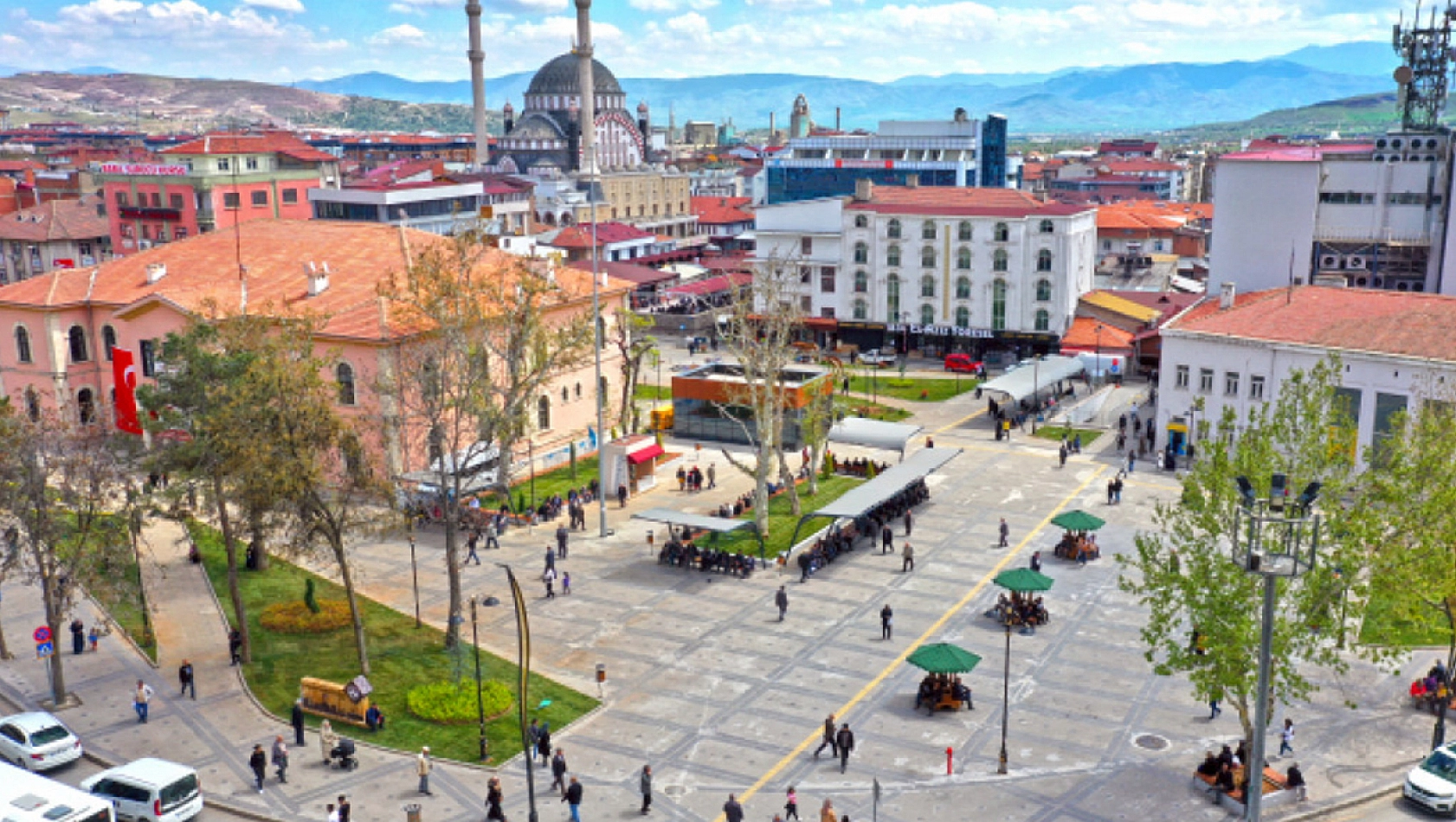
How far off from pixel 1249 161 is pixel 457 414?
55.3 meters

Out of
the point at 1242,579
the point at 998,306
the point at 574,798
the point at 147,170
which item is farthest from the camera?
the point at 147,170

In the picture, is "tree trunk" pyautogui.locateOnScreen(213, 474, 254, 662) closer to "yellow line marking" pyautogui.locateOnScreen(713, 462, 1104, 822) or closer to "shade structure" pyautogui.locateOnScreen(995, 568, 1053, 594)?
"yellow line marking" pyautogui.locateOnScreen(713, 462, 1104, 822)

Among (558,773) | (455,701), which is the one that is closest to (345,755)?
(455,701)

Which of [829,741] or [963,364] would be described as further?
[963,364]

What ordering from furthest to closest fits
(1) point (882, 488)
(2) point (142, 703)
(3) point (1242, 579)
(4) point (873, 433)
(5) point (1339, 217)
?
(5) point (1339, 217), (4) point (873, 433), (1) point (882, 488), (2) point (142, 703), (3) point (1242, 579)

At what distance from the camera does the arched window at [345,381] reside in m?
54.1

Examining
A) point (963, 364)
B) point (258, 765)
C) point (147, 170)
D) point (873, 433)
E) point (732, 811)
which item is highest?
point (147, 170)

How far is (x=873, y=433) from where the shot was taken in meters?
59.2

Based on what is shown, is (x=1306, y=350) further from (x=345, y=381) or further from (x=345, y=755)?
(x=345, y=755)

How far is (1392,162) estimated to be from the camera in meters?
72.1

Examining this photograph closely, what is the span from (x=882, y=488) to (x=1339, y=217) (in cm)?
4315

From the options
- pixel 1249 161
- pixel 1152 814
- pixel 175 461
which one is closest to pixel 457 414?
pixel 175 461

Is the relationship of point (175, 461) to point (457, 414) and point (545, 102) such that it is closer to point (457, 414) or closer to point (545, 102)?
point (457, 414)

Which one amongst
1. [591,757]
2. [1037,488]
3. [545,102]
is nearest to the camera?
[591,757]
